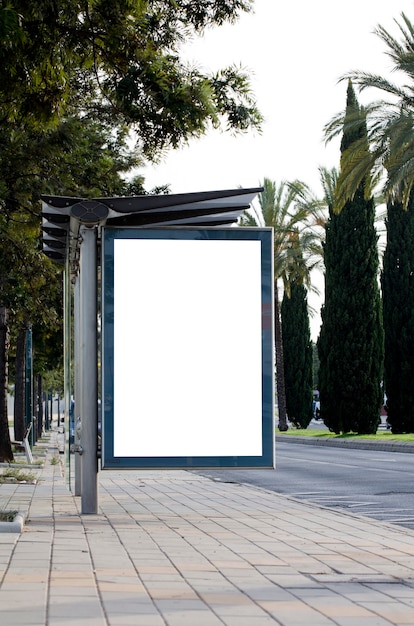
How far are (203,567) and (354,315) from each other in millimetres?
37133

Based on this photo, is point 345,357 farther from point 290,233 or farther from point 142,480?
point 142,480

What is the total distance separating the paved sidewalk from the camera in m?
5.51

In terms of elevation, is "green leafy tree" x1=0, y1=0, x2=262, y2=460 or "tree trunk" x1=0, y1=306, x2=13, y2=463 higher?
"green leafy tree" x1=0, y1=0, x2=262, y2=460

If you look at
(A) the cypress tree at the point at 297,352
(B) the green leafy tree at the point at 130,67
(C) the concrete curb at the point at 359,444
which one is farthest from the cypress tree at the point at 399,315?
(B) the green leafy tree at the point at 130,67

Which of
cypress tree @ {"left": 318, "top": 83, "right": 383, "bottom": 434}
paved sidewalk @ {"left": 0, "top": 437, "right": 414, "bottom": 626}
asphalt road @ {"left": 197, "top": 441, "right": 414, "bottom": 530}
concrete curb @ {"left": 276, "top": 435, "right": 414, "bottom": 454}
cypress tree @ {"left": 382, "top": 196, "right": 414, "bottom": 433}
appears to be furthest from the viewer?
cypress tree @ {"left": 318, "top": 83, "right": 383, "bottom": 434}

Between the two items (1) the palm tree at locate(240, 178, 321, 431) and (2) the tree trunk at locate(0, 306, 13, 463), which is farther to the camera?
(1) the palm tree at locate(240, 178, 321, 431)

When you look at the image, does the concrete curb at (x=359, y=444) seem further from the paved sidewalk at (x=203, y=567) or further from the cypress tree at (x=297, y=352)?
the paved sidewalk at (x=203, y=567)

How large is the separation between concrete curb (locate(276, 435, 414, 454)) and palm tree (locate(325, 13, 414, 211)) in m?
7.20

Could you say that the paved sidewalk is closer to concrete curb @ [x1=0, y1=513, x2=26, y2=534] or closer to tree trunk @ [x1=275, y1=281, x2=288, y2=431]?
concrete curb @ [x1=0, y1=513, x2=26, y2=534]

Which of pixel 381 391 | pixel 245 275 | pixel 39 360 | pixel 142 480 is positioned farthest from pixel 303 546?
pixel 381 391

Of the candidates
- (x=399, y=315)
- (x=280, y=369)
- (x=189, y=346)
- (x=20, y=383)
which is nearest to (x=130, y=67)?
(x=189, y=346)

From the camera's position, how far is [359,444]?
119 feet

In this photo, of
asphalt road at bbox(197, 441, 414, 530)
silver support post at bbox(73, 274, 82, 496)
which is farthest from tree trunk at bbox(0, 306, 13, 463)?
silver support post at bbox(73, 274, 82, 496)

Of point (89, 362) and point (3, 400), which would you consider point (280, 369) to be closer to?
point (3, 400)
